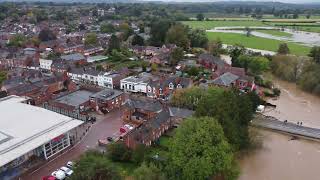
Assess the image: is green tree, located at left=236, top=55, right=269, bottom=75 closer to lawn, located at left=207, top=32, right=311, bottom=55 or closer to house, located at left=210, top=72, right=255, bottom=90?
house, located at left=210, top=72, right=255, bottom=90

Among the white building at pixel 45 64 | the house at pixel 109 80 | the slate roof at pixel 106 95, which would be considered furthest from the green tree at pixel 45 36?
the slate roof at pixel 106 95

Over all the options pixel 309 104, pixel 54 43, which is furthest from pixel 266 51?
pixel 54 43

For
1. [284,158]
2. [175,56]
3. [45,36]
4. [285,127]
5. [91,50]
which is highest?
[45,36]

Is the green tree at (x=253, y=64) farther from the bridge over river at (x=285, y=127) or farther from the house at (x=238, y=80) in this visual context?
the bridge over river at (x=285, y=127)

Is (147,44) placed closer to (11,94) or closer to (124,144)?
(11,94)

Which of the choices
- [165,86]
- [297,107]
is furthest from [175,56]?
[297,107]

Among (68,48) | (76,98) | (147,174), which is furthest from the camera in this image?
(68,48)

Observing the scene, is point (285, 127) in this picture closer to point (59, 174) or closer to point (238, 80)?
point (238, 80)
